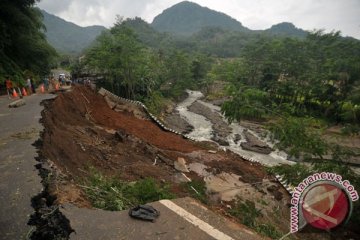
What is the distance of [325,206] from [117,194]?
13.6 ft

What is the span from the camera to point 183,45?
446 feet

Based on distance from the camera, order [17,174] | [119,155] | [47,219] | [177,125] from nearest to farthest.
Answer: [47,219], [17,174], [119,155], [177,125]

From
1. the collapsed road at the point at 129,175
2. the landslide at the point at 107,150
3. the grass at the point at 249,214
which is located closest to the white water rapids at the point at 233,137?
the landslide at the point at 107,150

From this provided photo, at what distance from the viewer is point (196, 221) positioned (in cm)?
516

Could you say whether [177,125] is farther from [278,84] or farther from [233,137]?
[278,84]

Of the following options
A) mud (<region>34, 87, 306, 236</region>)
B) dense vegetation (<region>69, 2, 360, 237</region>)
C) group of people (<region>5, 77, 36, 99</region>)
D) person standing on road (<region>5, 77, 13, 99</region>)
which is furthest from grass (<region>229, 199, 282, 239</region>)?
person standing on road (<region>5, 77, 13, 99</region>)

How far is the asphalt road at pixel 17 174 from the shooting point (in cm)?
471

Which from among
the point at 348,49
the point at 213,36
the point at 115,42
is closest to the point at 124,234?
the point at 115,42

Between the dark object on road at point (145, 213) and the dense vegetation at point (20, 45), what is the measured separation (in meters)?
18.1

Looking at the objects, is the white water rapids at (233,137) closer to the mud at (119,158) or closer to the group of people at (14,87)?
the mud at (119,158)

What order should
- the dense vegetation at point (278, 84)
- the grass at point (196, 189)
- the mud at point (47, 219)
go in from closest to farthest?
1. the mud at point (47, 219)
2. the dense vegetation at point (278, 84)
3. the grass at point (196, 189)

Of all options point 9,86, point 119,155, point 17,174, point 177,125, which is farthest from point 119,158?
point 177,125

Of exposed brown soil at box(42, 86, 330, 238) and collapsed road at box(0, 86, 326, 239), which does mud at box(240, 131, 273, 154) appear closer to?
exposed brown soil at box(42, 86, 330, 238)

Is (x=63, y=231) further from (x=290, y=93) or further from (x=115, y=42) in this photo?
(x=290, y=93)
